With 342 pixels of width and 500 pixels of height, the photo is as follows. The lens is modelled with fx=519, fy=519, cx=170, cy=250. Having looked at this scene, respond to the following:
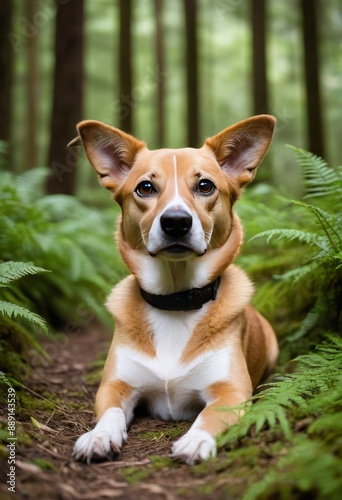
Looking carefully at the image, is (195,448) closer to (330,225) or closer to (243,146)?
(330,225)

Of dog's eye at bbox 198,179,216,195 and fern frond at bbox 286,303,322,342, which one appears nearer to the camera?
dog's eye at bbox 198,179,216,195

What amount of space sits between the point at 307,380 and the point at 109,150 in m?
2.31

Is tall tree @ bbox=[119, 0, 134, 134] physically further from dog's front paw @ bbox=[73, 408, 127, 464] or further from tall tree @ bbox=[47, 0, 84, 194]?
dog's front paw @ bbox=[73, 408, 127, 464]

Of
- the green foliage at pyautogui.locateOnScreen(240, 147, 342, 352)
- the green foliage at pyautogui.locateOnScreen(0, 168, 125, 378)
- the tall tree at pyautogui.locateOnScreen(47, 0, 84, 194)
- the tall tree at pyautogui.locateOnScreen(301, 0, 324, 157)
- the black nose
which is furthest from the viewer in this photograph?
the tall tree at pyautogui.locateOnScreen(301, 0, 324, 157)

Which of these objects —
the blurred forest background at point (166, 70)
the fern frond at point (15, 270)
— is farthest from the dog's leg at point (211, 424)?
the blurred forest background at point (166, 70)

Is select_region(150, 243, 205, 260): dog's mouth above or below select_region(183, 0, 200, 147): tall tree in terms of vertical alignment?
below

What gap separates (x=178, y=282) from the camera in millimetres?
3814

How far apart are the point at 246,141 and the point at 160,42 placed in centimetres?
1823

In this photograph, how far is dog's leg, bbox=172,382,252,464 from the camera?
2.78 metres

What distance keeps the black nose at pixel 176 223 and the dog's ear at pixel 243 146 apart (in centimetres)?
105

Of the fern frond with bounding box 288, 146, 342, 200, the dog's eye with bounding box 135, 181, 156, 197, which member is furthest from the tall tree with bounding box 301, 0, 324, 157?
the dog's eye with bounding box 135, 181, 156, 197

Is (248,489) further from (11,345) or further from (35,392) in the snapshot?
(11,345)

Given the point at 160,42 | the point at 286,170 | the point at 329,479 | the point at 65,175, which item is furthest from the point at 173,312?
the point at 286,170

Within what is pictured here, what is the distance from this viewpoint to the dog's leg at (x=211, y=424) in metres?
2.78
